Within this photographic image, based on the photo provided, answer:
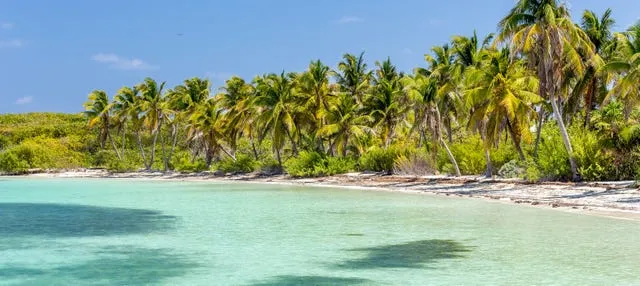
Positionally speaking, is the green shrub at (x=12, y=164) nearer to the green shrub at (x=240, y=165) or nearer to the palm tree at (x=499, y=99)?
the green shrub at (x=240, y=165)

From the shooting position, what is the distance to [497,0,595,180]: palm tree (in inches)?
844

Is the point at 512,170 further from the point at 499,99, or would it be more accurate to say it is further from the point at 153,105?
the point at 153,105

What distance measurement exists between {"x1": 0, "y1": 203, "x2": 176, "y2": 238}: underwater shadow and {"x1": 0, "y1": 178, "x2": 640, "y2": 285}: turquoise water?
29 millimetres

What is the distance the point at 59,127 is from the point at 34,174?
18.1 metres

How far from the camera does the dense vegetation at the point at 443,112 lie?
847 inches

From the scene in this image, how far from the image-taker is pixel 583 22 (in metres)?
27.8

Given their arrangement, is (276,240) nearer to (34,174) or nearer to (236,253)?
(236,253)

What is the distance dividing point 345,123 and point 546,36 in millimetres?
16339

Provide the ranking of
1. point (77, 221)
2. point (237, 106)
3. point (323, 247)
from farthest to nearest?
1. point (237, 106)
2. point (77, 221)
3. point (323, 247)

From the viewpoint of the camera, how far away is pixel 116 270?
338 inches

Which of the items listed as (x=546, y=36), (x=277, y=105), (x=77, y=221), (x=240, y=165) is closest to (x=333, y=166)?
(x=277, y=105)

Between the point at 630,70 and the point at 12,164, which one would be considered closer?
the point at 630,70

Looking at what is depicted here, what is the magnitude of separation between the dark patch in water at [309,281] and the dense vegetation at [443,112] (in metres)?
14.4

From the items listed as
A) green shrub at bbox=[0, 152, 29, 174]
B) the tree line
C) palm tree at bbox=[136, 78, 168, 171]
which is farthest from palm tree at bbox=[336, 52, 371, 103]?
green shrub at bbox=[0, 152, 29, 174]
